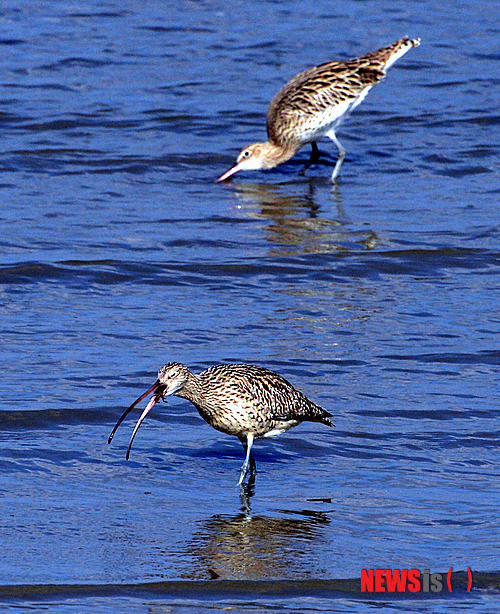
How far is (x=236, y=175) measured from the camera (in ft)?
43.3

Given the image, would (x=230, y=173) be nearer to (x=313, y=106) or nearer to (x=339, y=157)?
(x=339, y=157)

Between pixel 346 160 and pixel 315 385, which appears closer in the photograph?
pixel 315 385

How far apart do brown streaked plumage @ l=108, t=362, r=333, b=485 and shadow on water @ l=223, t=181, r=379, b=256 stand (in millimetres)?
3804

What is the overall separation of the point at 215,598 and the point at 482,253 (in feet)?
19.2

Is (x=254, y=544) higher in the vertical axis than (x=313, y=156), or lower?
lower

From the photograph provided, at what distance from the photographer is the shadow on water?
1045 cm

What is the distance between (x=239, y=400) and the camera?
638 centimetres

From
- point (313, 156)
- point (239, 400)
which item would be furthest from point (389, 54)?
point (239, 400)

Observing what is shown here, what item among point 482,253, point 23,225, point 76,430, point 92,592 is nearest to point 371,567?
point 92,592

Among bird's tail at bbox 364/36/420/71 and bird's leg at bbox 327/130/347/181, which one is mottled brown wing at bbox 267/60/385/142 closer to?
bird's tail at bbox 364/36/420/71

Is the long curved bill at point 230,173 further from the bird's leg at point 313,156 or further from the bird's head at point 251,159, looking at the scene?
the bird's leg at point 313,156

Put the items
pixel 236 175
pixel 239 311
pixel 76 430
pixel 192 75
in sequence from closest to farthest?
1. pixel 76 430
2. pixel 239 311
3. pixel 236 175
4. pixel 192 75

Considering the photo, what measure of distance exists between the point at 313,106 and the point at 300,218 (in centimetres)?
231

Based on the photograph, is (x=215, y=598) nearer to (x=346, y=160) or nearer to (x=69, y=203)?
(x=69, y=203)
